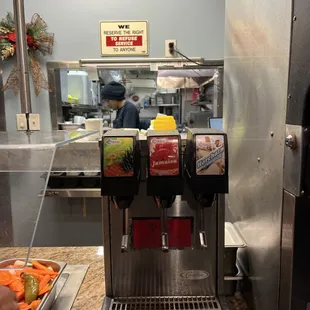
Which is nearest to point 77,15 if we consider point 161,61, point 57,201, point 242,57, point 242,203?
point 161,61

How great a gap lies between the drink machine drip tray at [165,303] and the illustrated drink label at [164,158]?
33 cm

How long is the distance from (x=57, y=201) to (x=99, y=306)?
196cm

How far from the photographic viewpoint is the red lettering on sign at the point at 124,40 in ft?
7.81

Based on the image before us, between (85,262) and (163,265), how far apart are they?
0.32 m

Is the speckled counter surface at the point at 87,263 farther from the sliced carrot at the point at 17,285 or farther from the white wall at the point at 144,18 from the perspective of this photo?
the white wall at the point at 144,18

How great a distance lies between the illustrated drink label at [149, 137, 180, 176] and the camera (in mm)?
665

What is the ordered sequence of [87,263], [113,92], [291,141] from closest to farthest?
[291,141] < [87,263] < [113,92]

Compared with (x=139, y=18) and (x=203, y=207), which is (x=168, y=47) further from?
(x=203, y=207)

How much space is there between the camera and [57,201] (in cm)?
258

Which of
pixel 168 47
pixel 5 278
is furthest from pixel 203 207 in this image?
pixel 168 47

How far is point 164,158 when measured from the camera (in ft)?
2.18

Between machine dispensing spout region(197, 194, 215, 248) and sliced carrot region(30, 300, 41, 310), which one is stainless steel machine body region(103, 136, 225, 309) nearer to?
machine dispensing spout region(197, 194, 215, 248)

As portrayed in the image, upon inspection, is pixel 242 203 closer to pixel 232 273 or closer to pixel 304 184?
pixel 232 273

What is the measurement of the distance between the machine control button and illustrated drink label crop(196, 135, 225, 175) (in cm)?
15
